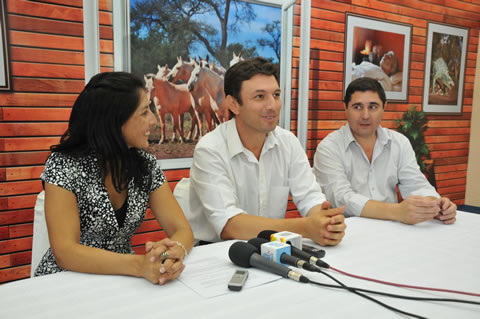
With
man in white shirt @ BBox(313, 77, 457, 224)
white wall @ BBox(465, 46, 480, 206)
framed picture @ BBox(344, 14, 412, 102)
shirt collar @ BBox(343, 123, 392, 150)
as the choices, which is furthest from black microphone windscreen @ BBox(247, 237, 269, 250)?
white wall @ BBox(465, 46, 480, 206)

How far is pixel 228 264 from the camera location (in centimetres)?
122

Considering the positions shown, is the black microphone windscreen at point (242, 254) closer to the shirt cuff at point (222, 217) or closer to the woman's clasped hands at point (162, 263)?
the woman's clasped hands at point (162, 263)

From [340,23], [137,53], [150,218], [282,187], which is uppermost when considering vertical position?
[340,23]

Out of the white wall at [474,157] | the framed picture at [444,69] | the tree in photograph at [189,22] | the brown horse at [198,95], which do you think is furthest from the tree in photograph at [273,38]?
the white wall at [474,157]

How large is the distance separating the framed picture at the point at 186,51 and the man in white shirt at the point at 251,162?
0.92 metres

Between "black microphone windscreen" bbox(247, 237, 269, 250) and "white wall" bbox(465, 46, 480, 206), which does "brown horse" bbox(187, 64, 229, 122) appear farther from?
"white wall" bbox(465, 46, 480, 206)

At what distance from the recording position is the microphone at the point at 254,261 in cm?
110

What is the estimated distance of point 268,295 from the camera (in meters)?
1.00

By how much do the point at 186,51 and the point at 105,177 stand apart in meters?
1.65

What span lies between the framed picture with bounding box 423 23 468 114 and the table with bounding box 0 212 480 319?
395 centimetres

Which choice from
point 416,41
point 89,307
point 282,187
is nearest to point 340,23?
point 416,41

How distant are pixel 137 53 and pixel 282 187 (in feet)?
4.80

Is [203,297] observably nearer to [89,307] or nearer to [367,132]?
[89,307]

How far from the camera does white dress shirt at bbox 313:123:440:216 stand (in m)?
2.41
